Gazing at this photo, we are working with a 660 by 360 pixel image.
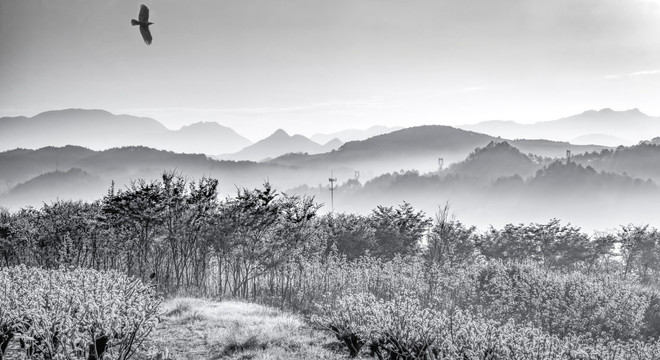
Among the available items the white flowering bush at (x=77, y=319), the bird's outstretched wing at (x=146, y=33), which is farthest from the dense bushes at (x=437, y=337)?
the bird's outstretched wing at (x=146, y=33)

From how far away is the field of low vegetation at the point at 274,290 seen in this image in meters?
11.1

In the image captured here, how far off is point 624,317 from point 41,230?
3438cm

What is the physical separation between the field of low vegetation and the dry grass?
0.06 meters

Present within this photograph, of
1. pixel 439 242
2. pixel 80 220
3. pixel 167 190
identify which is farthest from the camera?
pixel 439 242

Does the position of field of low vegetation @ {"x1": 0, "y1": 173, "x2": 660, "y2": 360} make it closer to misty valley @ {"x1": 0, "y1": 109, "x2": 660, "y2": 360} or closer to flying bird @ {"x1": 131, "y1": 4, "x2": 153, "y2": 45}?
misty valley @ {"x1": 0, "y1": 109, "x2": 660, "y2": 360}

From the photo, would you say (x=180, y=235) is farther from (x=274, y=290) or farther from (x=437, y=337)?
(x=437, y=337)

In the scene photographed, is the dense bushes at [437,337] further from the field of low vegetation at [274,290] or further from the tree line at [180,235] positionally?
the tree line at [180,235]

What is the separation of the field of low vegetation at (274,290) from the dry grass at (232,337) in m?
0.06

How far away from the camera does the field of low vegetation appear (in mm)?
11133

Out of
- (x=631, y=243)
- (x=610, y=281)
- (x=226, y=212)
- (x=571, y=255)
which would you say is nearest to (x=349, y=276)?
(x=226, y=212)

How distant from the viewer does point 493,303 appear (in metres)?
29.5

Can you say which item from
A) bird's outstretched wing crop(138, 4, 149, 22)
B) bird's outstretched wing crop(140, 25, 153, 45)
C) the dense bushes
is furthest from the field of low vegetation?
bird's outstretched wing crop(138, 4, 149, 22)

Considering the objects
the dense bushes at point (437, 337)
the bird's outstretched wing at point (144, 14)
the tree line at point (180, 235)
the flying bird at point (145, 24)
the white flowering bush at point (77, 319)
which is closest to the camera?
the white flowering bush at point (77, 319)

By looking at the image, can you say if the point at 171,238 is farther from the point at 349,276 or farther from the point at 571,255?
the point at 571,255
